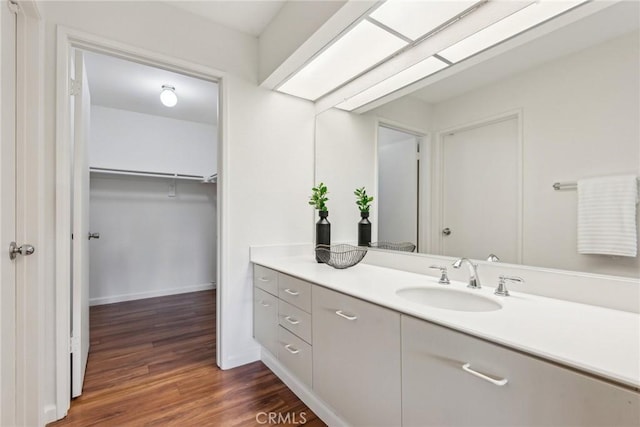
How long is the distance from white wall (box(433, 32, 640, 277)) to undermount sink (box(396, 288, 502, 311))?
276mm

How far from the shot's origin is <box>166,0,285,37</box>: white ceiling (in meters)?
1.90

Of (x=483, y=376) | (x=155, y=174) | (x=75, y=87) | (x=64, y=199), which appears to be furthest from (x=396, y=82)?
(x=155, y=174)

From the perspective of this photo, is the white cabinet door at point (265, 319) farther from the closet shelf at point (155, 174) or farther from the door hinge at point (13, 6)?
the door hinge at point (13, 6)

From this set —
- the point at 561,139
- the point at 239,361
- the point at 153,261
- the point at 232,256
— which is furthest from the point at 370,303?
the point at 153,261

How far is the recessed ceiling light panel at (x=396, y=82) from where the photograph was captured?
1.65 metres

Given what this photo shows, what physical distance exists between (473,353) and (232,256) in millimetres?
1663

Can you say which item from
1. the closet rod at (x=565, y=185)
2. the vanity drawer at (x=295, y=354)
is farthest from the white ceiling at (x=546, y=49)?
the vanity drawer at (x=295, y=354)

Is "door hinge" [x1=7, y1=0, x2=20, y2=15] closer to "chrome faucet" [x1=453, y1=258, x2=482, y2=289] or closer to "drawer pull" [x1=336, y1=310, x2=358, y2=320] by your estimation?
"drawer pull" [x1=336, y1=310, x2=358, y2=320]

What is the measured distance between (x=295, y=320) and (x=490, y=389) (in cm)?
107

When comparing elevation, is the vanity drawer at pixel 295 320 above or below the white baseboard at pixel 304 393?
above

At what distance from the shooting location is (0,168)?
3.71 feet

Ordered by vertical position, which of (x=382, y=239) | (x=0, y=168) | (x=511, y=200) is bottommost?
(x=382, y=239)

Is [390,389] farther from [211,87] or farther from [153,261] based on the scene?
[153,261]

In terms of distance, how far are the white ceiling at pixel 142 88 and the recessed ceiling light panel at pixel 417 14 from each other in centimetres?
179
